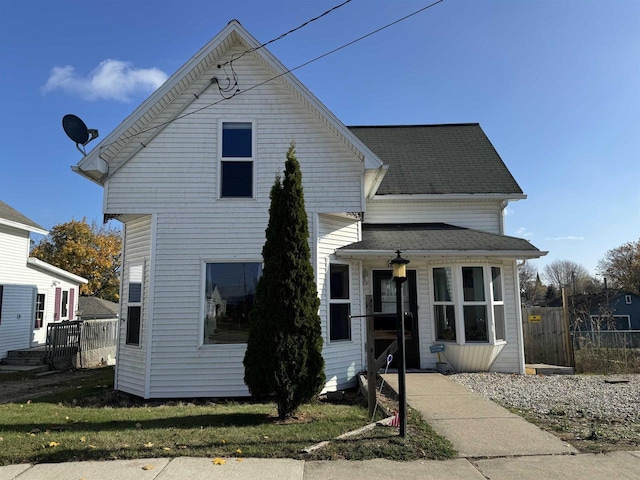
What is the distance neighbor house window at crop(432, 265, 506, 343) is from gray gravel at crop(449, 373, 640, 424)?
3.10ft

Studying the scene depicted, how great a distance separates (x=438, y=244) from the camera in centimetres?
980

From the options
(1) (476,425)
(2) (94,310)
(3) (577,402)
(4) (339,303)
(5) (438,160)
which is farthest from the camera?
(2) (94,310)

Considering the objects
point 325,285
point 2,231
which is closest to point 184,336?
point 325,285

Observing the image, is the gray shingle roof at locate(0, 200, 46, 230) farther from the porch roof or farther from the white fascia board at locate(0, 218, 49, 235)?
the porch roof

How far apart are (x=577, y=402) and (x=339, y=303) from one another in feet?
15.3

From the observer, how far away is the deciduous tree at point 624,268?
156 ft

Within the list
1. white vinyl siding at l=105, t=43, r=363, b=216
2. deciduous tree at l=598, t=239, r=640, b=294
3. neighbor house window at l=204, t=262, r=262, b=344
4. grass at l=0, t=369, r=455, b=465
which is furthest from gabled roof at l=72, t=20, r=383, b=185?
deciduous tree at l=598, t=239, r=640, b=294

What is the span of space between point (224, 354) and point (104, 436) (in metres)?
3.23

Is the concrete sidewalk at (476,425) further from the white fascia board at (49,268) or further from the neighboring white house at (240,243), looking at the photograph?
the white fascia board at (49,268)

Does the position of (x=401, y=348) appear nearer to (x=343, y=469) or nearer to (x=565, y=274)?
(x=343, y=469)

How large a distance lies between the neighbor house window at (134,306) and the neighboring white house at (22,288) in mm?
9955

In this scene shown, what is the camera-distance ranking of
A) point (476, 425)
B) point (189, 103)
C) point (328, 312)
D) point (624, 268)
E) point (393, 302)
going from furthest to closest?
point (624, 268)
point (393, 302)
point (189, 103)
point (328, 312)
point (476, 425)

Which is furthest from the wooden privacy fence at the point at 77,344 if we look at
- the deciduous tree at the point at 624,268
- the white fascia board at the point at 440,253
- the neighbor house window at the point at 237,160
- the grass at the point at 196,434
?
the deciduous tree at the point at 624,268

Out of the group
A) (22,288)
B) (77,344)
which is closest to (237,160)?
(77,344)
